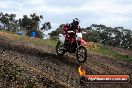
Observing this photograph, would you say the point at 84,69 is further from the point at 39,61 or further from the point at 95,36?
the point at 95,36

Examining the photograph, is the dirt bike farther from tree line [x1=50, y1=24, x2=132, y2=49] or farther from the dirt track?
tree line [x1=50, y1=24, x2=132, y2=49]

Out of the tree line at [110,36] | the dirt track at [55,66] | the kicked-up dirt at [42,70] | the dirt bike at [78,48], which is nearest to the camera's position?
the kicked-up dirt at [42,70]

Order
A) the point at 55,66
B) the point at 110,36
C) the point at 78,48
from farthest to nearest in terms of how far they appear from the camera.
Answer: the point at 110,36 < the point at 78,48 < the point at 55,66

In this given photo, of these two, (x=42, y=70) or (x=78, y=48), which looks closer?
(x=42, y=70)

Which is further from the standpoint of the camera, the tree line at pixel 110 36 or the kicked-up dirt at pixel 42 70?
the tree line at pixel 110 36

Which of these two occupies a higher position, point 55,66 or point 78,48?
point 78,48

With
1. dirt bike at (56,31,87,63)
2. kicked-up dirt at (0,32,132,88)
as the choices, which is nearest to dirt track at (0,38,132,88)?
kicked-up dirt at (0,32,132,88)

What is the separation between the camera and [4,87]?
36.4ft

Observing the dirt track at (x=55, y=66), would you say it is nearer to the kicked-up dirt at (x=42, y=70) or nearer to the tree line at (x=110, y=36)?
the kicked-up dirt at (x=42, y=70)

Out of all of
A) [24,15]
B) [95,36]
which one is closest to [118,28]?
[95,36]

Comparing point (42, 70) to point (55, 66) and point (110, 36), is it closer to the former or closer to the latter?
point (55, 66)

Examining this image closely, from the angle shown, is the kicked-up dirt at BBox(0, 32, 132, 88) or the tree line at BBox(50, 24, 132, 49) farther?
the tree line at BBox(50, 24, 132, 49)

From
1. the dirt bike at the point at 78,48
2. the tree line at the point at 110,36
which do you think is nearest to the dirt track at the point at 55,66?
the dirt bike at the point at 78,48

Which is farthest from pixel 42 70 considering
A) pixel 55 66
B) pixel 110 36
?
pixel 110 36
